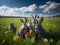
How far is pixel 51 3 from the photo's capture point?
5.25 feet

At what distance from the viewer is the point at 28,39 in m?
1.56

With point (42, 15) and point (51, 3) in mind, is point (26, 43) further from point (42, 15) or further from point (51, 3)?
point (51, 3)

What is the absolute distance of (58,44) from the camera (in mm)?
1546

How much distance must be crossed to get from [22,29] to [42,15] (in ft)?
0.81

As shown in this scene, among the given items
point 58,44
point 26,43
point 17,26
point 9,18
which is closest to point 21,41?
point 26,43

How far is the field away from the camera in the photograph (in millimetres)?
1557

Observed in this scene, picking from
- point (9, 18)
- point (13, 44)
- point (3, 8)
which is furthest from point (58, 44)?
point (3, 8)

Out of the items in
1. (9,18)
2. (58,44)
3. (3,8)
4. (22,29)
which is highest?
(3,8)

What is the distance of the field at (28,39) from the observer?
1557 millimetres

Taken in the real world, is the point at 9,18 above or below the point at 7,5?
below

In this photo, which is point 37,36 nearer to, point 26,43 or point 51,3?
point 26,43

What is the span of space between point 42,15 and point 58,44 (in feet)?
1.08

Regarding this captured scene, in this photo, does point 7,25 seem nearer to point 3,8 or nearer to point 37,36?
point 3,8

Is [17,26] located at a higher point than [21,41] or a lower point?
higher
